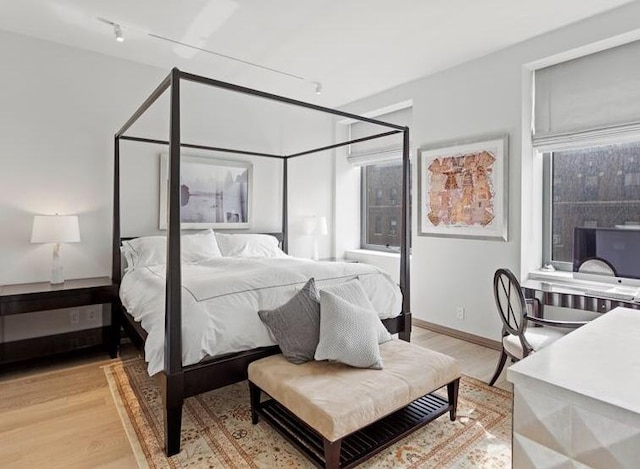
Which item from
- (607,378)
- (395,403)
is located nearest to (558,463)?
(607,378)

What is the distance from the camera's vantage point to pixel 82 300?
3.17 meters

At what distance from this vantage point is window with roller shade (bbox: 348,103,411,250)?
488 centimetres

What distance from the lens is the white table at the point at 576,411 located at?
0.65 meters

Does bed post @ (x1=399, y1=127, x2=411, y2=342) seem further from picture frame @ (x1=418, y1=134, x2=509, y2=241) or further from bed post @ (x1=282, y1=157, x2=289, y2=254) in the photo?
bed post @ (x1=282, y1=157, x2=289, y2=254)

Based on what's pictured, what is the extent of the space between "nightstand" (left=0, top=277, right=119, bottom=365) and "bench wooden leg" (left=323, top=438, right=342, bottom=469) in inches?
95.1

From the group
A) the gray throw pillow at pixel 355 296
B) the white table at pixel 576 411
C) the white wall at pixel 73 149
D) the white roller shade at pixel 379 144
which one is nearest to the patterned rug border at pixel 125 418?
the white wall at pixel 73 149

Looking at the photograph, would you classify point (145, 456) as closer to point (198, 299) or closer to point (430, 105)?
point (198, 299)

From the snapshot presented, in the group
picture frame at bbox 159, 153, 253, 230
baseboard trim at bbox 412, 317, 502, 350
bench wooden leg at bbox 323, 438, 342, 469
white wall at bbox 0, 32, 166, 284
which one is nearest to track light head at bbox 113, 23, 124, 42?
white wall at bbox 0, 32, 166, 284

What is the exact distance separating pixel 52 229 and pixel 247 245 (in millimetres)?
1703

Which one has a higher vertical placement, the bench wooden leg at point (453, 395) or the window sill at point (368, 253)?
the window sill at point (368, 253)

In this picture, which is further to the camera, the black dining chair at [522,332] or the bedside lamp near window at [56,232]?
the bedside lamp near window at [56,232]

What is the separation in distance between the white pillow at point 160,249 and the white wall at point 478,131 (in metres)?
2.21

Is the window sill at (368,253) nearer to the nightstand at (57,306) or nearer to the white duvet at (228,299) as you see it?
the white duvet at (228,299)

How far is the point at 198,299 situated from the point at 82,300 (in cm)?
160
